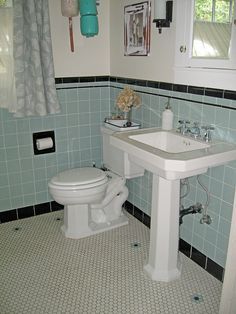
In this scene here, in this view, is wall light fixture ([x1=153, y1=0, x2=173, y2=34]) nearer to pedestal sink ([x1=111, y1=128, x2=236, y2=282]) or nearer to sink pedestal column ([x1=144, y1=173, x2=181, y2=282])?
pedestal sink ([x1=111, y1=128, x2=236, y2=282])

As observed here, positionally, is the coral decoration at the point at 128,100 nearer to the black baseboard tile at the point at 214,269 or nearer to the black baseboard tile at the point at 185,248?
the black baseboard tile at the point at 185,248

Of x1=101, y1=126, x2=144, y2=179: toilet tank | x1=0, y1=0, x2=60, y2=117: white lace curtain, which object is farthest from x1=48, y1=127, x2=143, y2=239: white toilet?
x1=0, y1=0, x2=60, y2=117: white lace curtain

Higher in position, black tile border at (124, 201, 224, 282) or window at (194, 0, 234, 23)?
window at (194, 0, 234, 23)

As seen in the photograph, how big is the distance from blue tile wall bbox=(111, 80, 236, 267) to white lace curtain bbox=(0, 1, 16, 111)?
3.23ft

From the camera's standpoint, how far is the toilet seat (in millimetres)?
2229

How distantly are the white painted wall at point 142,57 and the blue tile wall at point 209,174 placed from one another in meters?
0.12

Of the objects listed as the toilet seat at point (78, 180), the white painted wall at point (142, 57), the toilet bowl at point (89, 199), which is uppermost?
the white painted wall at point (142, 57)

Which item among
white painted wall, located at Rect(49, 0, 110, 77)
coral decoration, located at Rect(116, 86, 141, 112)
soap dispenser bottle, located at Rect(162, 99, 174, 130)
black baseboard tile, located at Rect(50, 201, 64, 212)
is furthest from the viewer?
black baseboard tile, located at Rect(50, 201, 64, 212)

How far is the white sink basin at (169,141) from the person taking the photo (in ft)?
6.17

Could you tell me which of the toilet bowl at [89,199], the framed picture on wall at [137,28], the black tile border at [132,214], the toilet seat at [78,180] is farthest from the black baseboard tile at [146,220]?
the framed picture on wall at [137,28]

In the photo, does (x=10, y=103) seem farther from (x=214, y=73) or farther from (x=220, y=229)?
(x=220, y=229)

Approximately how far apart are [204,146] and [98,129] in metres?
1.28

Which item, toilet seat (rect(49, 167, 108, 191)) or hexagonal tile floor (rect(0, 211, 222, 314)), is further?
toilet seat (rect(49, 167, 108, 191))

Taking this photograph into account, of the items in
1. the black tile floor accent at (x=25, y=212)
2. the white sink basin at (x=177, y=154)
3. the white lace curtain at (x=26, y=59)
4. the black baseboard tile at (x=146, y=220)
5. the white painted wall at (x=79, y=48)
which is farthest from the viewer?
the black tile floor accent at (x=25, y=212)
